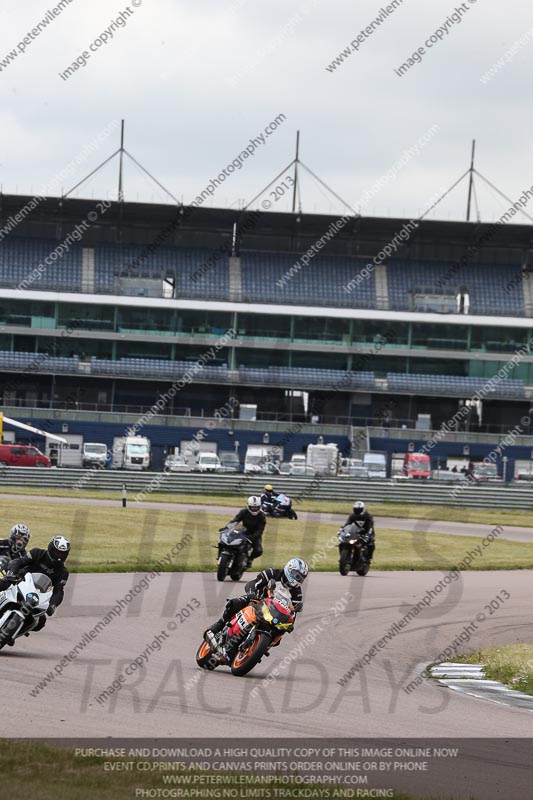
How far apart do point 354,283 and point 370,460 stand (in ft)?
51.8

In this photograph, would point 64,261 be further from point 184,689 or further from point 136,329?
point 184,689

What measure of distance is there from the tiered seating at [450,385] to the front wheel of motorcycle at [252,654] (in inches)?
2543

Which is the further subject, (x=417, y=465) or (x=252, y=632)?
(x=417, y=465)

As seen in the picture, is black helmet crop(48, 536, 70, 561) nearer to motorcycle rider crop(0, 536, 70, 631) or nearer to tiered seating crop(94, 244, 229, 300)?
motorcycle rider crop(0, 536, 70, 631)

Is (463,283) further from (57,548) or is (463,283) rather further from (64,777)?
(64,777)

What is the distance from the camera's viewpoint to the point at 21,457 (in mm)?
62594

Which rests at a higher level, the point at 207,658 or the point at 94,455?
the point at 94,455

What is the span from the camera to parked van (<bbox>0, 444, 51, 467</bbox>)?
62250mm

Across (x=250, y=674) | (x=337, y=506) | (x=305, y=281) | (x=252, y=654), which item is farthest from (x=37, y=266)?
(x=252, y=654)

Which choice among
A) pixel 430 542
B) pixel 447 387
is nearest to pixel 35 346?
pixel 447 387

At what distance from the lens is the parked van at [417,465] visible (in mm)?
68750

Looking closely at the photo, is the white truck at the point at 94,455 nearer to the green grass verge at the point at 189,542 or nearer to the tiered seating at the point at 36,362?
the tiered seating at the point at 36,362

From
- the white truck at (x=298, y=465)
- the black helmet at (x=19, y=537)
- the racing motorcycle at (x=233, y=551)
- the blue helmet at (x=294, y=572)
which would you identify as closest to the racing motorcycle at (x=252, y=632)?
the blue helmet at (x=294, y=572)

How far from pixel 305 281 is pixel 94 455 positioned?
19.8m
